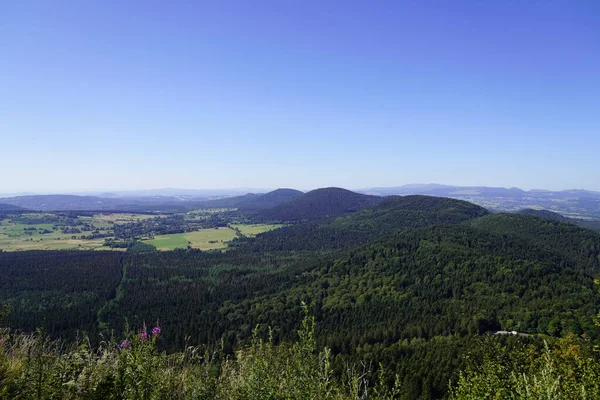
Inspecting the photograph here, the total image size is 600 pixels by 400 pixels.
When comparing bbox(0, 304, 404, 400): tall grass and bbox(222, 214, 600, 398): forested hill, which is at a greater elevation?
bbox(0, 304, 404, 400): tall grass

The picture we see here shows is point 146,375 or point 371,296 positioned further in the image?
point 371,296

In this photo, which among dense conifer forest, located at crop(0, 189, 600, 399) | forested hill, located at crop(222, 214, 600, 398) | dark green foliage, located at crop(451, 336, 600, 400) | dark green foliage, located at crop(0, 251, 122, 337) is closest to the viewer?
dark green foliage, located at crop(451, 336, 600, 400)

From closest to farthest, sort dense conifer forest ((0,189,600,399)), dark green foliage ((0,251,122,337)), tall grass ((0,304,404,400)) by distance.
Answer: tall grass ((0,304,404,400)), dense conifer forest ((0,189,600,399)), dark green foliage ((0,251,122,337))

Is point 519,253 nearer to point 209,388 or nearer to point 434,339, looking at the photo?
point 434,339

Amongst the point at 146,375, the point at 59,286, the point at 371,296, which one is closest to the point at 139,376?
the point at 146,375

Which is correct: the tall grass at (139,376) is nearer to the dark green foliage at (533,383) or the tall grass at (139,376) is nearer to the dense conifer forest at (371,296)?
the dark green foliage at (533,383)

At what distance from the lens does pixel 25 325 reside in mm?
84312

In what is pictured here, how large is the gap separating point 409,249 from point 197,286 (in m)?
87.4

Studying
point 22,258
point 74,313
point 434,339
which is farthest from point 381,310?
point 22,258

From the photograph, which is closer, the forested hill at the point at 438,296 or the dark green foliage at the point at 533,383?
the dark green foliage at the point at 533,383

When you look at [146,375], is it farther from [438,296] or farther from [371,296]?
[371,296]

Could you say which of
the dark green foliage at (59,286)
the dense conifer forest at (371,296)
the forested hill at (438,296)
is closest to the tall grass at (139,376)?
the dense conifer forest at (371,296)

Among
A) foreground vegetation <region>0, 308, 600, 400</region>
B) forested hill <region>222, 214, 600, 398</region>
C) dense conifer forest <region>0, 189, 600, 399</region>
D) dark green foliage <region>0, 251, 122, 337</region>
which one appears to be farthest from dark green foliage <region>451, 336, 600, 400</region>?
dark green foliage <region>0, 251, 122, 337</region>

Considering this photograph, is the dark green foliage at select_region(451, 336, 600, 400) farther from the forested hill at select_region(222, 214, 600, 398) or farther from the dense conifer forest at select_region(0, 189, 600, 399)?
the forested hill at select_region(222, 214, 600, 398)
